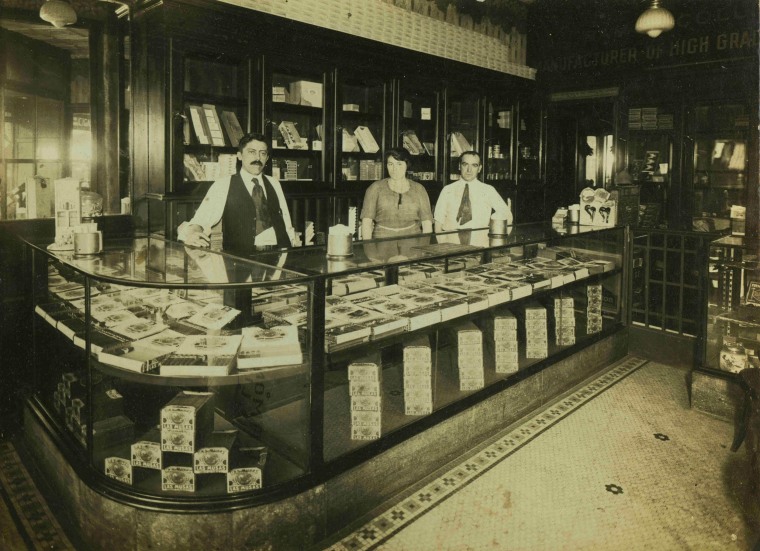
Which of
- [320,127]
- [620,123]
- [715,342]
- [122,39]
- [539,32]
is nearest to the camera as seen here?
[715,342]

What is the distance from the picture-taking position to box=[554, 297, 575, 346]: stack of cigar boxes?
13.3 feet

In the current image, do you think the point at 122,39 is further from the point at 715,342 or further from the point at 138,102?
the point at 715,342

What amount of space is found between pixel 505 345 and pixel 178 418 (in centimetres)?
194

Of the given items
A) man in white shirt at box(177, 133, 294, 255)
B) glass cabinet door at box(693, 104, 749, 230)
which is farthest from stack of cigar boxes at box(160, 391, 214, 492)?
glass cabinet door at box(693, 104, 749, 230)

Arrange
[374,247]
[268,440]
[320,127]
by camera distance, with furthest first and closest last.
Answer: [320,127]
[374,247]
[268,440]

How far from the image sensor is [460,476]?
2873 millimetres

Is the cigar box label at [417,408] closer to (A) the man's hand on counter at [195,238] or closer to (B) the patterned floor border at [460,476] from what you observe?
(B) the patterned floor border at [460,476]

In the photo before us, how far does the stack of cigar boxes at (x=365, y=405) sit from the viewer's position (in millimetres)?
2598

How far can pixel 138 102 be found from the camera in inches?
158

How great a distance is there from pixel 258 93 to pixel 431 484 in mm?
3197

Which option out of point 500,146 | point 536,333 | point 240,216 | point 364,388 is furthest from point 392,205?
point 500,146

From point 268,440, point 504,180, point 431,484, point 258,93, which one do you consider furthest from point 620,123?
point 268,440

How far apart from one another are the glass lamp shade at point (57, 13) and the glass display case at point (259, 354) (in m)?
1.50

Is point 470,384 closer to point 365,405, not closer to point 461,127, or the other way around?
point 365,405
